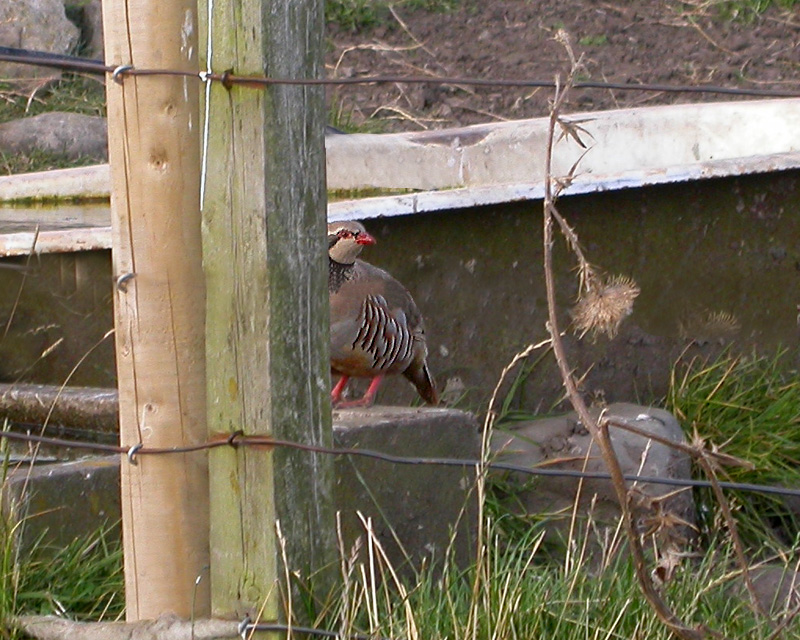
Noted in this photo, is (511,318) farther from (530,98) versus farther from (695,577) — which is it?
(530,98)

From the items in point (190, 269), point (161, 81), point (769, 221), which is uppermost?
point (161, 81)

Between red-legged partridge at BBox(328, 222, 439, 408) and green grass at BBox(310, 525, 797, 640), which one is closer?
green grass at BBox(310, 525, 797, 640)

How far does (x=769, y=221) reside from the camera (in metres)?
5.10

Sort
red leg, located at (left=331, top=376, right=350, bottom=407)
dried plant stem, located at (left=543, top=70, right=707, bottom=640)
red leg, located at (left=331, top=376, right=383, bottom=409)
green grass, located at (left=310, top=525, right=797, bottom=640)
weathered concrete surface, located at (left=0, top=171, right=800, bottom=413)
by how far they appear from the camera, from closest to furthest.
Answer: dried plant stem, located at (left=543, top=70, right=707, bottom=640) → green grass, located at (left=310, top=525, right=797, bottom=640) → weathered concrete surface, located at (left=0, top=171, right=800, bottom=413) → red leg, located at (left=331, top=376, right=383, bottom=409) → red leg, located at (left=331, top=376, right=350, bottom=407)

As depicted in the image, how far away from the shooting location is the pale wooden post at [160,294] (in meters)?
2.22

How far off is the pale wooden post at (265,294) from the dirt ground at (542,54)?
6717 millimetres

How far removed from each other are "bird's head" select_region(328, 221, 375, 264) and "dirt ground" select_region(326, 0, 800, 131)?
193 inches

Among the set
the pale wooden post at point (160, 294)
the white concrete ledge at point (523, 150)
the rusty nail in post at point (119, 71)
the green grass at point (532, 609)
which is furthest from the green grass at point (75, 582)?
the white concrete ledge at point (523, 150)

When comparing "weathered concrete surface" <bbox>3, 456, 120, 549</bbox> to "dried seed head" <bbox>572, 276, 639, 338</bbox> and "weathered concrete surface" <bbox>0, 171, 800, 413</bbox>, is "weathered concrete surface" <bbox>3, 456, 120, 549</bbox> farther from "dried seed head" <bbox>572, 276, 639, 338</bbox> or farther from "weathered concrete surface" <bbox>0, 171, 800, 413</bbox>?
"dried seed head" <bbox>572, 276, 639, 338</bbox>

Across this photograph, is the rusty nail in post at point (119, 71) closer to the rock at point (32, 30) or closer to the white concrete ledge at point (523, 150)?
the white concrete ledge at point (523, 150)

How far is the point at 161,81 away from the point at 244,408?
56cm

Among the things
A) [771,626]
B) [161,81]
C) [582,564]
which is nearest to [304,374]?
[161,81]

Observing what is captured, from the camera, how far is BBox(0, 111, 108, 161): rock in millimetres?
8195

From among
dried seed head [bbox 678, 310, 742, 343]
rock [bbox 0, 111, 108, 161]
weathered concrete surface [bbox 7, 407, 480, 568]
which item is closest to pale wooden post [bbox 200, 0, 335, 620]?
weathered concrete surface [bbox 7, 407, 480, 568]
